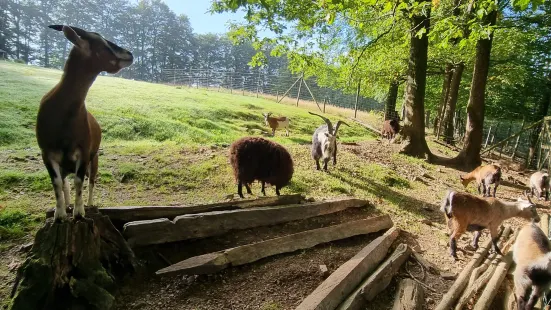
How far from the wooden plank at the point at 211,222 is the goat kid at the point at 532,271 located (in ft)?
8.56

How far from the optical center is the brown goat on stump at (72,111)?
98.0 inches

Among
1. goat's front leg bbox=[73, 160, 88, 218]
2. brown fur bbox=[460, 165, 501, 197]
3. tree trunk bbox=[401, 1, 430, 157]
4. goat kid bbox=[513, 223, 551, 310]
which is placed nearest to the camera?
goat's front leg bbox=[73, 160, 88, 218]

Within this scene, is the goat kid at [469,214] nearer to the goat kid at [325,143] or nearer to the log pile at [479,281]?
the log pile at [479,281]

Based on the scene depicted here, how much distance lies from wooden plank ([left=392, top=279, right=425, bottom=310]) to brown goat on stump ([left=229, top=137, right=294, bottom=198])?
120 inches

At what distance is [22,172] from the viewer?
537 centimetres

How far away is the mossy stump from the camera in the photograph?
2.36 metres

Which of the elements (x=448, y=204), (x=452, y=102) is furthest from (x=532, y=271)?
(x=452, y=102)

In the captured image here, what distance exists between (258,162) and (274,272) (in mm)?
2620

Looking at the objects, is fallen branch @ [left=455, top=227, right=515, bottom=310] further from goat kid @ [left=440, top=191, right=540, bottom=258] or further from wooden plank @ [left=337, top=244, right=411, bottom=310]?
wooden plank @ [left=337, top=244, right=411, bottom=310]

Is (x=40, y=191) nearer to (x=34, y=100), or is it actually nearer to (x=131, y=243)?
(x=131, y=243)

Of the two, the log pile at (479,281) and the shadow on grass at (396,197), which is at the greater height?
the shadow on grass at (396,197)

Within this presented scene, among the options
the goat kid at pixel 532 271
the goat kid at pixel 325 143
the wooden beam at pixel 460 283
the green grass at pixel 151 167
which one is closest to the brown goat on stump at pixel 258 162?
the green grass at pixel 151 167

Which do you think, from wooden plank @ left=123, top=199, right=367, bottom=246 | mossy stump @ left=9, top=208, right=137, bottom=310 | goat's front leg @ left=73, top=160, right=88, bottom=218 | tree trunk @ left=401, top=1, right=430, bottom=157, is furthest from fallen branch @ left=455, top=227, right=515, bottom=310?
tree trunk @ left=401, top=1, right=430, bottom=157

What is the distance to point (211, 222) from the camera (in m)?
3.84
